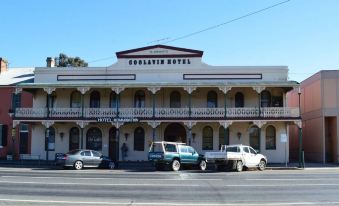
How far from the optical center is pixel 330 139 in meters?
38.3

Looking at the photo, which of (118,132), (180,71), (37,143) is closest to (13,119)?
(37,143)

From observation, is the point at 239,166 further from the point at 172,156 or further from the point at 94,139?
the point at 94,139

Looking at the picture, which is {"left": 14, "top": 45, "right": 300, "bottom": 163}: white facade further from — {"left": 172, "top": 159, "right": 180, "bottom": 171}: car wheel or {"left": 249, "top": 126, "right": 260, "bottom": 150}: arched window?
{"left": 172, "top": 159, "right": 180, "bottom": 171}: car wheel

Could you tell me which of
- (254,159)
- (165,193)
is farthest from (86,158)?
(165,193)

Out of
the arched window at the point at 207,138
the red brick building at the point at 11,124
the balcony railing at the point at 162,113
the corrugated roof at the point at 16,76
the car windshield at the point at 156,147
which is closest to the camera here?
the car windshield at the point at 156,147

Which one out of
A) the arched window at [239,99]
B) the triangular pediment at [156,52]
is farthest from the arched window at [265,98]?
the triangular pediment at [156,52]

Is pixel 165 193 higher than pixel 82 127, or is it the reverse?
pixel 82 127

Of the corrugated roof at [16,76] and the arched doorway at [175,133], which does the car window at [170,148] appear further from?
the corrugated roof at [16,76]

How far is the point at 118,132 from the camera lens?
3672cm

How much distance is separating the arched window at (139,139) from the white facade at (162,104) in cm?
11

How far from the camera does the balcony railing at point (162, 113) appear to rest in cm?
3531

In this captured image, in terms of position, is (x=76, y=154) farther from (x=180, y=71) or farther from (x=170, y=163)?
(x=180, y=71)

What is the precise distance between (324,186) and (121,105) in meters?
22.4

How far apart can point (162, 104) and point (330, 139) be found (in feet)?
45.0
